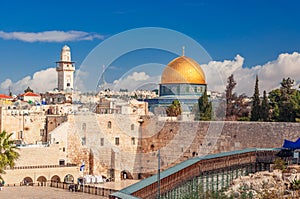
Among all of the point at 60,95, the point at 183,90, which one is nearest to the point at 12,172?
the point at 183,90

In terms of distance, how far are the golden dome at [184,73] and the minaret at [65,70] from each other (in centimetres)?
1525

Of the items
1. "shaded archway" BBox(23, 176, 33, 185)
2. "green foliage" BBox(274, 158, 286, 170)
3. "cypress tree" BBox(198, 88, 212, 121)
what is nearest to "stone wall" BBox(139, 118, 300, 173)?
"cypress tree" BBox(198, 88, 212, 121)

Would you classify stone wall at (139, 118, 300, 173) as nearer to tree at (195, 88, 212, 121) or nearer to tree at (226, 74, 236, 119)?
tree at (195, 88, 212, 121)

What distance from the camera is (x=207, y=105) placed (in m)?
29.1

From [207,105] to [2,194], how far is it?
561 inches

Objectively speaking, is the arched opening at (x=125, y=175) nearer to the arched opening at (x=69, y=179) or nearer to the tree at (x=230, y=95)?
the arched opening at (x=69, y=179)

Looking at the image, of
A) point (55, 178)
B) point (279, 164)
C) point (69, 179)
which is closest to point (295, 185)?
point (279, 164)

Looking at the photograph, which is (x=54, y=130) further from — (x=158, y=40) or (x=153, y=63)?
(x=158, y=40)

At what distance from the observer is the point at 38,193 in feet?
62.4

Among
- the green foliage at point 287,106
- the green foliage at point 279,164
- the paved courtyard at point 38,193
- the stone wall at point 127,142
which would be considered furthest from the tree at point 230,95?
the green foliage at point 279,164

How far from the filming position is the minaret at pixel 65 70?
1902 inches

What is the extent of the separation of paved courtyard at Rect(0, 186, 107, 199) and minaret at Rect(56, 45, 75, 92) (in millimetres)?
28458

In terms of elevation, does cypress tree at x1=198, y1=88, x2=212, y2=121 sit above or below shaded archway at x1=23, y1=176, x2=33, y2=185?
above

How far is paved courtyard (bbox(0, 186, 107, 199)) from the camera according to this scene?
59.7ft
